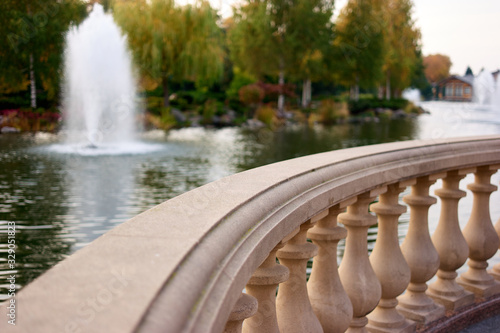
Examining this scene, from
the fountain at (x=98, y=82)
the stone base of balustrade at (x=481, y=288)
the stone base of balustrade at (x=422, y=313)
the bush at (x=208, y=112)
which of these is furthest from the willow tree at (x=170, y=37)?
the stone base of balustrade at (x=422, y=313)

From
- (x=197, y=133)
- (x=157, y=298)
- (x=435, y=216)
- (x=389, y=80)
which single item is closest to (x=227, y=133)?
(x=197, y=133)

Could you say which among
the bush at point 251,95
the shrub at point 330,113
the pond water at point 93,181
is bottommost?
the pond water at point 93,181

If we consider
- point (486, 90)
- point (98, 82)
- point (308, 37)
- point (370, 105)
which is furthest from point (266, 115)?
point (486, 90)

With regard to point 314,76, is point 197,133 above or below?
below

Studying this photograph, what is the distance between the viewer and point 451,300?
9.96 ft

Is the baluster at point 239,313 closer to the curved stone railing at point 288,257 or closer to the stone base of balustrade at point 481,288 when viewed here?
the curved stone railing at point 288,257

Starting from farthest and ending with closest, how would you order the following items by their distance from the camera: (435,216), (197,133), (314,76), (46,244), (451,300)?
(314,76) < (197,133) < (435,216) < (46,244) < (451,300)

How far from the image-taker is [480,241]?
3289 mm

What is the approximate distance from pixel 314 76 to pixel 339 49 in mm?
3311

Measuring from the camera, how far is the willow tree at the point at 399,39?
5424 centimetres

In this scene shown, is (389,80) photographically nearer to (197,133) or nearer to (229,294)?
(197,133)

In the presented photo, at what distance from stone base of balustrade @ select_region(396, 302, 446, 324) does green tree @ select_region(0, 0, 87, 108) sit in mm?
33491

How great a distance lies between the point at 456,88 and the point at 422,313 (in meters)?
71.2

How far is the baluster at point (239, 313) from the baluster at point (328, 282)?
2.57 feet
